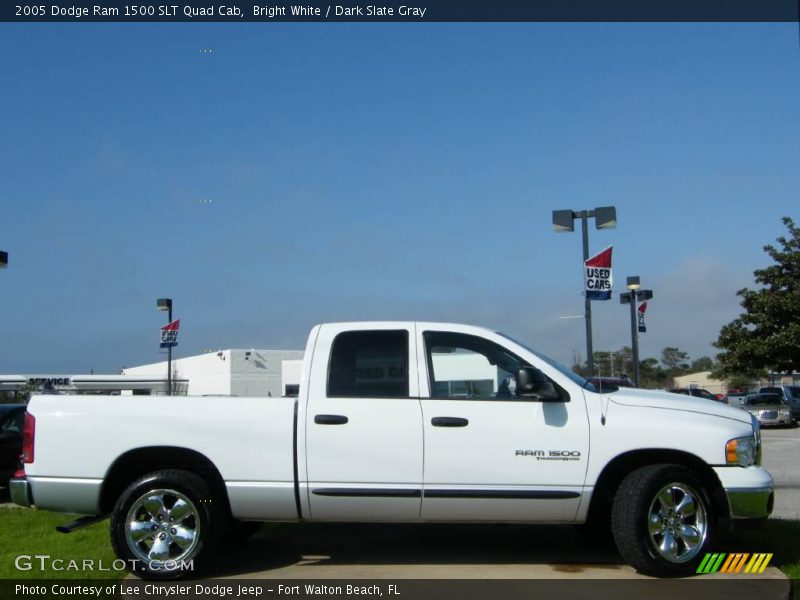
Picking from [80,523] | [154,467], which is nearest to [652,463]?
[154,467]

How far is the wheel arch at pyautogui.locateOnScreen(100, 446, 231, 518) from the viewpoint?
633 centimetres

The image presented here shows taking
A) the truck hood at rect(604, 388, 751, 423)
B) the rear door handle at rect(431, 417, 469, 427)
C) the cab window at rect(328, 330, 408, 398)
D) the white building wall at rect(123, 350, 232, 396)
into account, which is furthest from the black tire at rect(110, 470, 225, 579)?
the white building wall at rect(123, 350, 232, 396)

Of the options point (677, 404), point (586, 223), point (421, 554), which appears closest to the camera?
point (677, 404)

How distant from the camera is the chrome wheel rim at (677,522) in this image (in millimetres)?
6121

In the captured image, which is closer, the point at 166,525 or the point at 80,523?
the point at 166,525

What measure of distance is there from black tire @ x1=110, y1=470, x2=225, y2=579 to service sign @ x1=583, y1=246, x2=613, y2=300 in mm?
10113

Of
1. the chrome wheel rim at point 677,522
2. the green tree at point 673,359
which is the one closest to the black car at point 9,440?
the chrome wheel rim at point 677,522

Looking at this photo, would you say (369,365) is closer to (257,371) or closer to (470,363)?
(470,363)

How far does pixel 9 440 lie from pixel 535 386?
829 cm

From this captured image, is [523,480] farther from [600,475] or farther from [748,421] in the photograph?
[748,421]

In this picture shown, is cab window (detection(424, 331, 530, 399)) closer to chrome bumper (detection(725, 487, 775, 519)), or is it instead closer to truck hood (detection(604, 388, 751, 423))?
truck hood (detection(604, 388, 751, 423))

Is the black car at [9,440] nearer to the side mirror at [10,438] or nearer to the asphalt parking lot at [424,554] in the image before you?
the side mirror at [10,438]

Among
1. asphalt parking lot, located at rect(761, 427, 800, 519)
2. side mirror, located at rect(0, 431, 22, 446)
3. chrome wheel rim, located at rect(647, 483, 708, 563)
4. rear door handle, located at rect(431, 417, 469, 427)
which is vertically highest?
rear door handle, located at rect(431, 417, 469, 427)

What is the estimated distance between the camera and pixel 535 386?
6.18m
